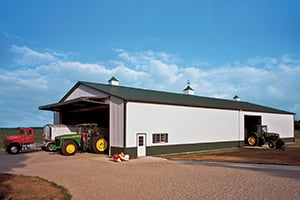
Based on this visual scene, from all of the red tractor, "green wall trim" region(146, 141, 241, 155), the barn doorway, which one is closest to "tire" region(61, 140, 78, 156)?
the red tractor

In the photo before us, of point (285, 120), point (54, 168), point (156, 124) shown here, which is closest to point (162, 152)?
point (156, 124)

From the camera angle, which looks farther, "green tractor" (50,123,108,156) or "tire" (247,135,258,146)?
"tire" (247,135,258,146)

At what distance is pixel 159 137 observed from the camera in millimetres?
19969

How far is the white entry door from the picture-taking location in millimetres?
18587

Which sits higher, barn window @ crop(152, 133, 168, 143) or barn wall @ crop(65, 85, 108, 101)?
barn wall @ crop(65, 85, 108, 101)

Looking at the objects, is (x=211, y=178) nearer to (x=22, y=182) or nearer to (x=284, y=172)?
(x=284, y=172)

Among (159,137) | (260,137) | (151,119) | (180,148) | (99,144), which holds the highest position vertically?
(151,119)

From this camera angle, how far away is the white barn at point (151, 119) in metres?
18.4

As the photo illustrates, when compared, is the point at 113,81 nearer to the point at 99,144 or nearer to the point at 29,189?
the point at 99,144

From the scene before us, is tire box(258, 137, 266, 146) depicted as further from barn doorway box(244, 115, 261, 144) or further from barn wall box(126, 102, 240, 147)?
barn wall box(126, 102, 240, 147)

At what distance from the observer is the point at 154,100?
64.6ft

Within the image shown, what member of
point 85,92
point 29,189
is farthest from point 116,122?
point 29,189

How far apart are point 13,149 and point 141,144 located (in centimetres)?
988

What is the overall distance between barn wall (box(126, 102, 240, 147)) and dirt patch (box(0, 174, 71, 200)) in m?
8.26
